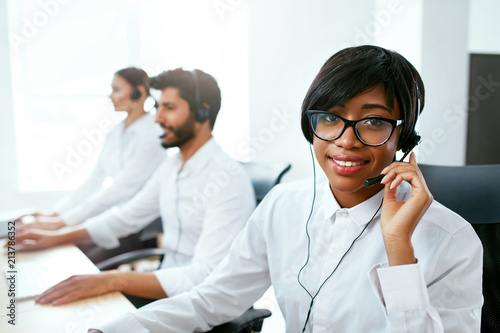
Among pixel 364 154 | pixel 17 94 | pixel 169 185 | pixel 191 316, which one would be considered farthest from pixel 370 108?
pixel 17 94

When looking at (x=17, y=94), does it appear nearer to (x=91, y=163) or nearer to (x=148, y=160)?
(x=91, y=163)

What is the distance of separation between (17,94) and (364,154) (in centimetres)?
153

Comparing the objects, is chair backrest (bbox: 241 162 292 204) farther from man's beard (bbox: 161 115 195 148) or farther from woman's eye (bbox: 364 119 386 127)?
woman's eye (bbox: 364 119 386 127)

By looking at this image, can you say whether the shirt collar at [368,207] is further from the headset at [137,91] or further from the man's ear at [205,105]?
the headset at [137,91]

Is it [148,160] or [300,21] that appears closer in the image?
[300,21]

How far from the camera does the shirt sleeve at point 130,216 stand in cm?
157

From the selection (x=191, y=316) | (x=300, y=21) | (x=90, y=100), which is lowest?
(x=191, y=316)

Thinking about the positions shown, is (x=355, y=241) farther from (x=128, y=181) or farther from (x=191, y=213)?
(x=128, y=181)

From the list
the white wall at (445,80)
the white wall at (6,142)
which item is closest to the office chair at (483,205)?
the white wall at (445,80)

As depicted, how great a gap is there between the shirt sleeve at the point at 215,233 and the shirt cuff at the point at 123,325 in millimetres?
337

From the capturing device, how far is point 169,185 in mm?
1500

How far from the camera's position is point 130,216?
1.60m

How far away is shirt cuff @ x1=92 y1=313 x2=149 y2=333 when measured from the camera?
759 millimetres

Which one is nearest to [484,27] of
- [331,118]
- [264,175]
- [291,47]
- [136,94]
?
[291,47]
